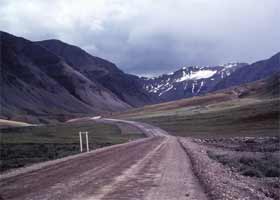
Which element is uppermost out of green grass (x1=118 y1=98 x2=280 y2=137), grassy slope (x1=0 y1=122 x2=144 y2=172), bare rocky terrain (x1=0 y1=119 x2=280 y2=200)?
green grass (x1=118 y1=98 x2=280 y2=137)

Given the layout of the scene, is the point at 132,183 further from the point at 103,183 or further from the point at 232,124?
the point at 232,124

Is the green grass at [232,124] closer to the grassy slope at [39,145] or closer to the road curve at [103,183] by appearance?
the grassy slope at [39,145]

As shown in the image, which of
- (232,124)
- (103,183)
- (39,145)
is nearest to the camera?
(103,183)

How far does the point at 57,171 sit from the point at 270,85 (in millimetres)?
177074

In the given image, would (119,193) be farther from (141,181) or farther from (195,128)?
(195,128)

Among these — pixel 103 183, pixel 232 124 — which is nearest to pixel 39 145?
pixel 103 183

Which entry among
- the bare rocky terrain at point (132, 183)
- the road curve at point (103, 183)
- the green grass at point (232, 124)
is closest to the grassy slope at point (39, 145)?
the road curve at point (103, 183)

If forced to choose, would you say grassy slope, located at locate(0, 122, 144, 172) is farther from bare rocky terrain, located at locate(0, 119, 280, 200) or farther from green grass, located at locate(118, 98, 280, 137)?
green grass, located at locate(118, 98, 280, 137)

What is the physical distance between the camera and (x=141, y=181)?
19.7 metres

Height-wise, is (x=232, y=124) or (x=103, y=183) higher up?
(x=232, y=124)

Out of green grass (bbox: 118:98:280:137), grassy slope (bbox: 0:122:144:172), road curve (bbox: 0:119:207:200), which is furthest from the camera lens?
green grass (bbox: 118:98:280:137)

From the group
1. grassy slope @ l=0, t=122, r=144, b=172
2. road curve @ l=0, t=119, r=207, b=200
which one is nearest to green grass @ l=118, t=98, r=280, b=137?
grassy slope @ l=0, t=122, r=144, b=172

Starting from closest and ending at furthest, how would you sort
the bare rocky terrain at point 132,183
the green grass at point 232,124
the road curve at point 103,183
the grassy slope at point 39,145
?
the road curve at point 103,183 → the bare rocky terrain at point 132,183 → the grassy slope at point 39,145 → the green grass at point 232,124

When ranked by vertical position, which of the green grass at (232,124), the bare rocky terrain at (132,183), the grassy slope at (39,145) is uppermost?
the green grass at (232,124)
